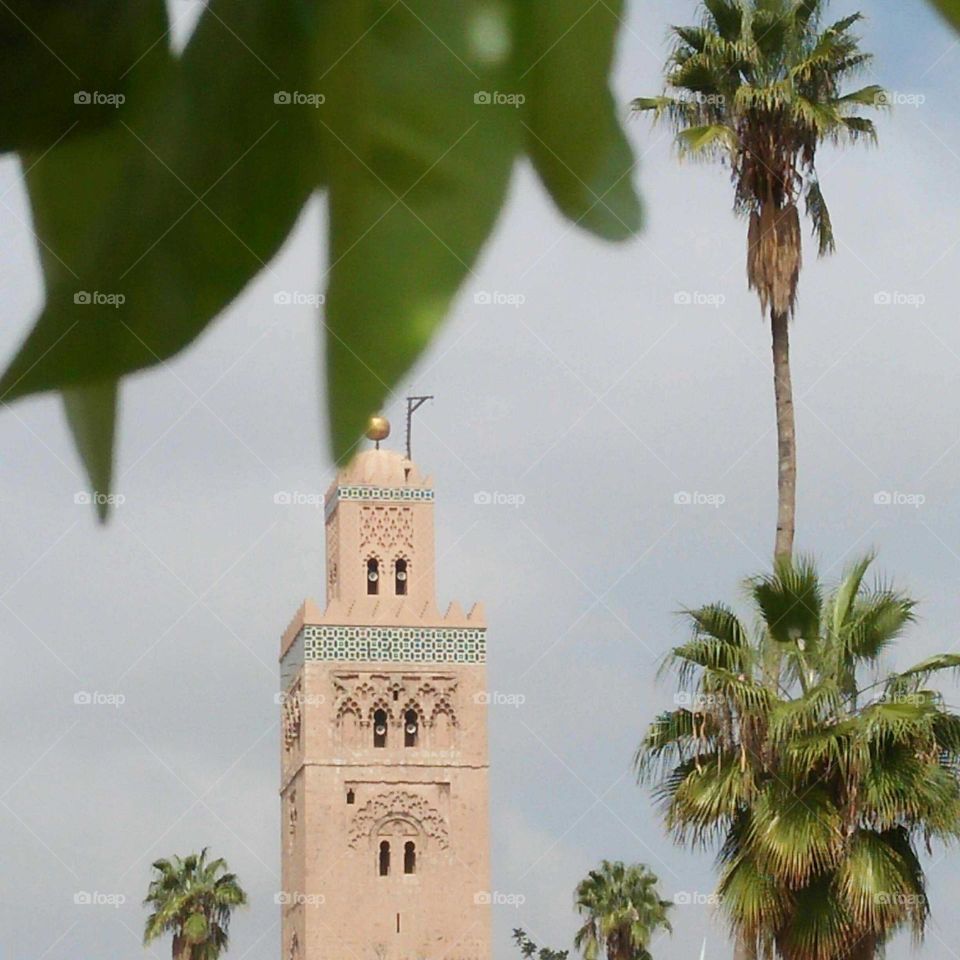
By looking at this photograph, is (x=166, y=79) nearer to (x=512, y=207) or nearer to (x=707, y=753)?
(x=512, y=207)

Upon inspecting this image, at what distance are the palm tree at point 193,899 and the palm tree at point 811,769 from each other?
1073 centimetres

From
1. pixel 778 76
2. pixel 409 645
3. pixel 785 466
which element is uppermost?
pixel 409 645

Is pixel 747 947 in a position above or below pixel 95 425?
above

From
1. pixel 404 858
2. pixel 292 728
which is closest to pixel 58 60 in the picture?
pixel 404 858

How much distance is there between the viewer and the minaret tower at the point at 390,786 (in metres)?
19.7

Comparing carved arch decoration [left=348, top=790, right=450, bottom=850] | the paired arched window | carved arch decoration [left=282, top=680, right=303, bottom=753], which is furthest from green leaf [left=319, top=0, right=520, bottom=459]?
carved arch decoration [left=282, top=680, right=303, bottom=753]

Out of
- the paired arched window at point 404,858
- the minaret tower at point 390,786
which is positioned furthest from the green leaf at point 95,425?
the paired arched window at point 404,858

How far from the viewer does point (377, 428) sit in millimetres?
316

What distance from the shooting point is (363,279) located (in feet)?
1.00

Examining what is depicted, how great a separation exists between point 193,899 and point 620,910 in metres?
3.25

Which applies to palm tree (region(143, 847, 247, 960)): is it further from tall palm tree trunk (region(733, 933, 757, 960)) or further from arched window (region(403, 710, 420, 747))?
tall palm tree trunk (region(733, 933, 757, 960))

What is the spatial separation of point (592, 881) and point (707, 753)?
11.1 meters

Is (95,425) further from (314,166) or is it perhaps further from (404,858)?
(404,858)

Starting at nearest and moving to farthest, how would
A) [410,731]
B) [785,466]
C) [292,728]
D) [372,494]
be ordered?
[372,494], [785,466], [410,731], [292,728]
